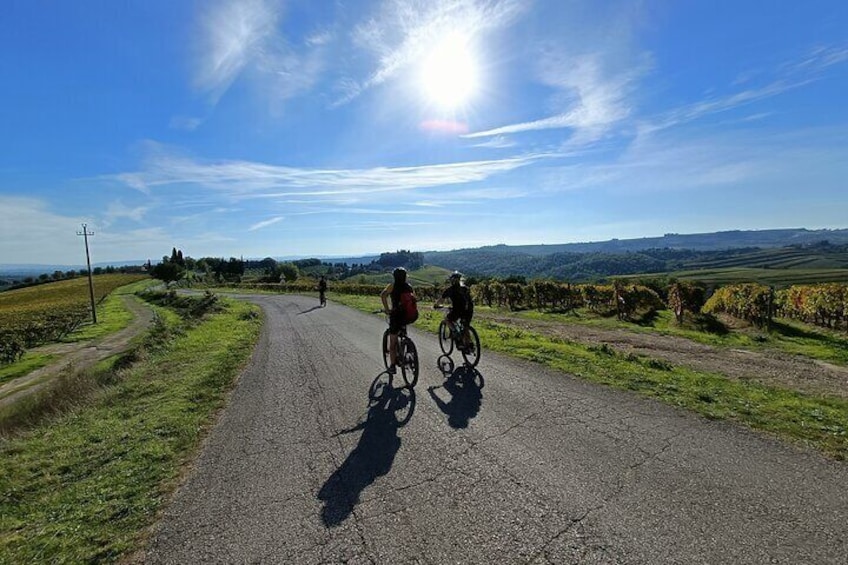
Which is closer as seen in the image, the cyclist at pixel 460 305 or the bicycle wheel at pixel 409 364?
the bicycle wheel at pixel 409 364

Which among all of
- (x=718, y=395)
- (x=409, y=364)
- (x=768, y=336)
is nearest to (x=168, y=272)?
(x=409, y=364)

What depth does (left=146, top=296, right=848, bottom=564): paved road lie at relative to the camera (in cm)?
365

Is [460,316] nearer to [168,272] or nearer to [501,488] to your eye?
[501,488]

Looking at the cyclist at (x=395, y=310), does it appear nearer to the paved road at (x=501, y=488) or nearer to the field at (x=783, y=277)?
the paved road at (x=501, y=488)

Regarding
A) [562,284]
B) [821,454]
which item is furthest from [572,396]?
[562,284]

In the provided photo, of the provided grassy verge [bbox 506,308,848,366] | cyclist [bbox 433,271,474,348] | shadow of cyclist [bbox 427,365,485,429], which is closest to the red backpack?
shadow of cyclist [bbox 427,365,485,429]

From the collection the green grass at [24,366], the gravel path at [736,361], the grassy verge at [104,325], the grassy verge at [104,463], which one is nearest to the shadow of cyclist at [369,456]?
the grassy verge at [104,463]

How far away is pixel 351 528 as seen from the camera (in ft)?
13.2

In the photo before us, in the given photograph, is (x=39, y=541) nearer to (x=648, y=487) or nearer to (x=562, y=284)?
(x=648, y=487)

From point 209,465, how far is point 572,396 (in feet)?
19.9

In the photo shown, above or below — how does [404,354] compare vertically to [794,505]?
above

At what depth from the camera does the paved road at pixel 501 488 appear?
3.65m

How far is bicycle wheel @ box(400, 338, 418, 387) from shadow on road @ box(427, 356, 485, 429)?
0.42 meters

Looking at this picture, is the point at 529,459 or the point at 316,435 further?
the point at 316,435
